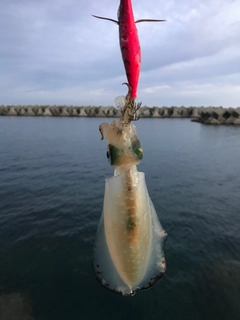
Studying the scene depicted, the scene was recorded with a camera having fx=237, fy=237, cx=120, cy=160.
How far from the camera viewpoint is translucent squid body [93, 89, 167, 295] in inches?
118

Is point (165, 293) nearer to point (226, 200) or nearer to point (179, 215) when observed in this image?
point (179, 215)

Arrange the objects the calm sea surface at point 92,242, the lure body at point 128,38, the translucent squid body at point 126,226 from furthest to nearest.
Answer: the calm sea surface at point 92,242, the translucent squid body at point 126,226, the lure body at point 128,38

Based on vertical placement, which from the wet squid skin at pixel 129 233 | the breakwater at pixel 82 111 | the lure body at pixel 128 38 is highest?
the lure body at pixel 128 38

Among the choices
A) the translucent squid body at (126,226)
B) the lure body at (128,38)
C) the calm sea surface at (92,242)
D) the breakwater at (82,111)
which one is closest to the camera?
the lure body at (128,38)

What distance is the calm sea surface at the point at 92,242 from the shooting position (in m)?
6.70

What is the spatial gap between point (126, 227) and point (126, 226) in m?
0.01

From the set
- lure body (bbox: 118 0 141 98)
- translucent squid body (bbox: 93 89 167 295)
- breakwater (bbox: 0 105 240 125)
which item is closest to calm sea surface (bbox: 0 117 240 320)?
translucent squid body (bbox: 93 89 167 295)

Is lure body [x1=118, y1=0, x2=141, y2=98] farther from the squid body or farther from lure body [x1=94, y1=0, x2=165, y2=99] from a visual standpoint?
the squid body

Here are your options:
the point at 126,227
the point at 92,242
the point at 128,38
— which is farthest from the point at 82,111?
the point at 128,38

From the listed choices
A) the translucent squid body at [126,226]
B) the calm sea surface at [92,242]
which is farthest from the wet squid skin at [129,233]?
the calm sea surface at [92,242]

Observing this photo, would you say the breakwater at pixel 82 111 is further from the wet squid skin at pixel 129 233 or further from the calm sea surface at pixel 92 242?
the wet squid skin at pixel 129 233

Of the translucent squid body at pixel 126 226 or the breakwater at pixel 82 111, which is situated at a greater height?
the translucent squid body at pixel 126 226

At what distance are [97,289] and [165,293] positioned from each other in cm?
205

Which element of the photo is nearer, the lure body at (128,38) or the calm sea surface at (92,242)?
the lure body at (128,38)
